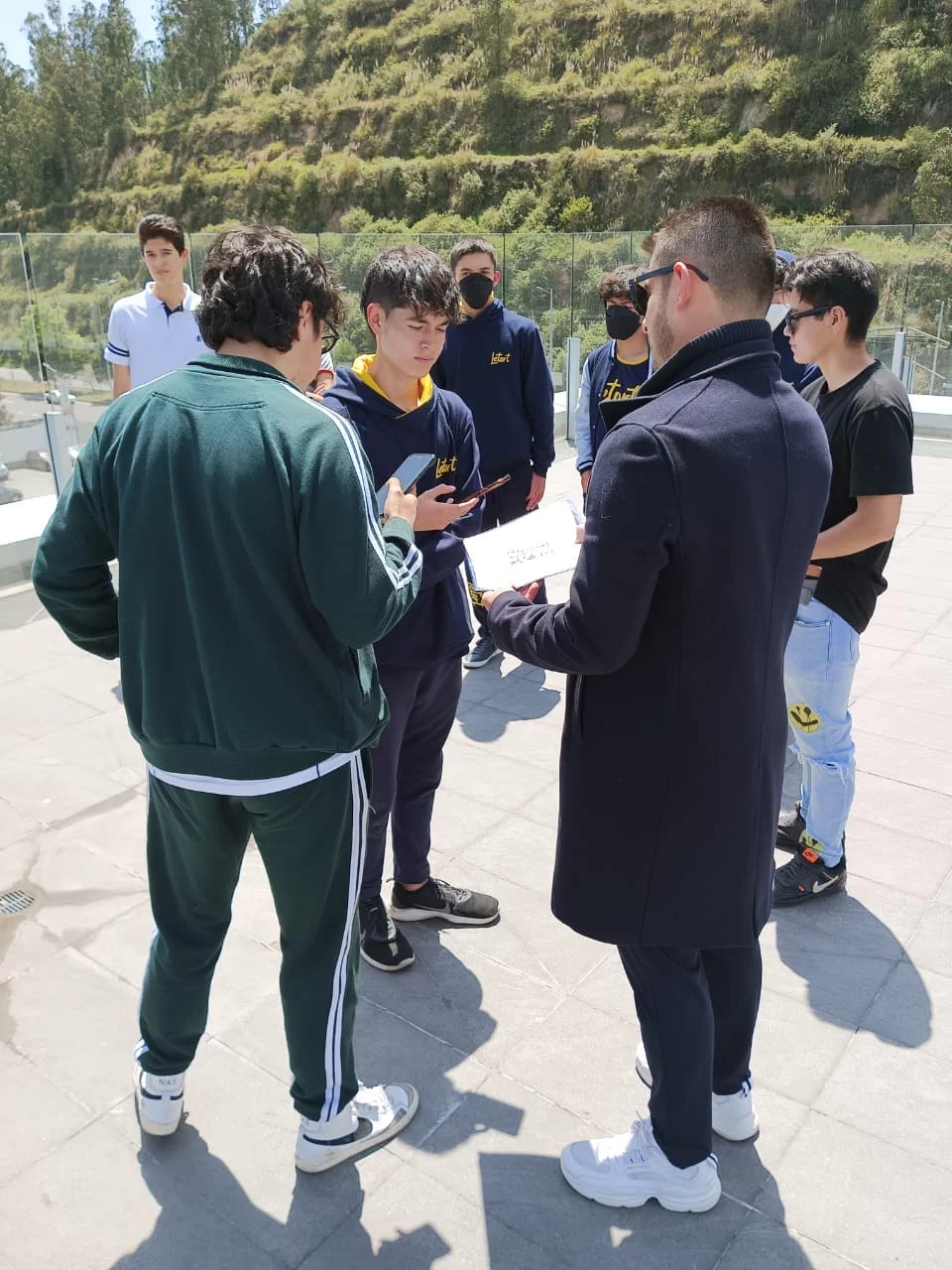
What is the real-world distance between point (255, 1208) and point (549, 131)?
168 feet

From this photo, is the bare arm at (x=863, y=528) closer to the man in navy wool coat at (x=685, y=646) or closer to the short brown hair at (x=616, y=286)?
the man in navy wool coat at (x=685, y=646)

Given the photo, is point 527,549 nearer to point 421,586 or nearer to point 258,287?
point 421,586

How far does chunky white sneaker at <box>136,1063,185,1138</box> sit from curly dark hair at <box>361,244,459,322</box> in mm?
1861

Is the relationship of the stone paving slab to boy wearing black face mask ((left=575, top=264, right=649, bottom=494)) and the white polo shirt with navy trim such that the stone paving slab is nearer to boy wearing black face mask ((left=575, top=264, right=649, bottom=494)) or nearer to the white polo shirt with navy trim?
boy wearing black face mask ((left=575, top=264, right=649, bottom=494))

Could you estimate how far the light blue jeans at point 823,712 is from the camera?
2977 millimetres

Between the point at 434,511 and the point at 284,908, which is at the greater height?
the point at 434,511

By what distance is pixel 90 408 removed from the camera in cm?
804

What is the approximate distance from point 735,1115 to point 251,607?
155 centimetres

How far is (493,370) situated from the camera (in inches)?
191

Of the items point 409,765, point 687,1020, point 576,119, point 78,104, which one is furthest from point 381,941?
point 78,104

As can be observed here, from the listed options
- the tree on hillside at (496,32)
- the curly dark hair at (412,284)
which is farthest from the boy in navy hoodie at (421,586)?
the tree on hillside at (496,32)

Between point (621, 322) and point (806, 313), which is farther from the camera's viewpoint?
point (621, 322)

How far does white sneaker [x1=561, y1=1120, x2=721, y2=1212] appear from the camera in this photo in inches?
80.8

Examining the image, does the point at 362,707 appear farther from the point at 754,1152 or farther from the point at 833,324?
the point at 833,324
